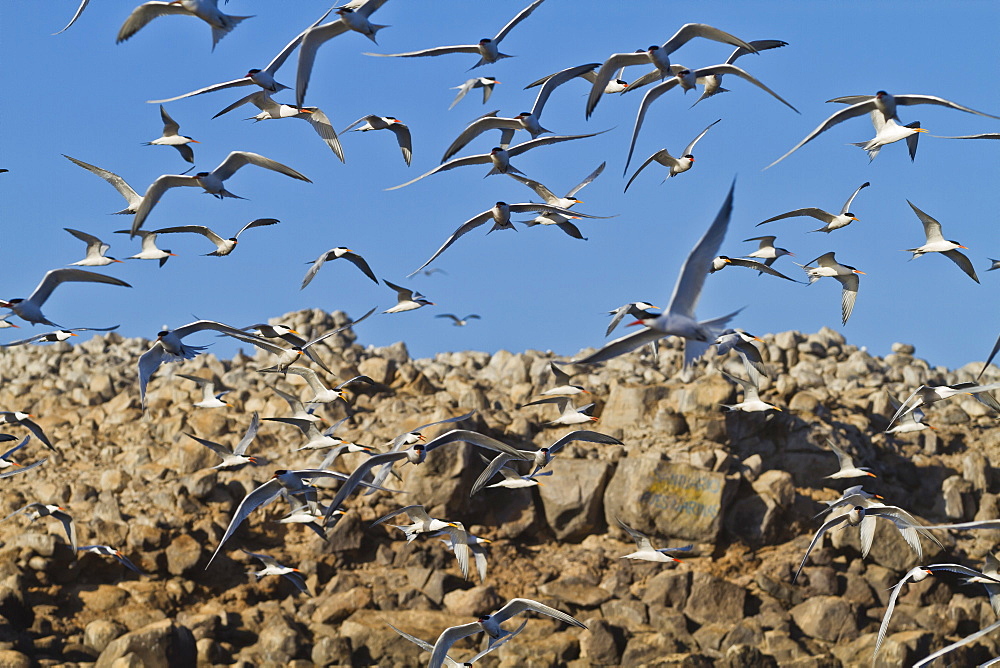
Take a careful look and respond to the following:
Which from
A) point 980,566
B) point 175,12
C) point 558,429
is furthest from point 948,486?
point 175,12

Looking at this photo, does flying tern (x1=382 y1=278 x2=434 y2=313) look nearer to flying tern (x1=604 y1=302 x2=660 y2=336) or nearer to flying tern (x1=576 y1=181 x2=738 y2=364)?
flying tern (x1=604 y1=302 x2=660 y2=336)

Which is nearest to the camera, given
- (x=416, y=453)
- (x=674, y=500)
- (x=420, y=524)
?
(x=416, y=453)

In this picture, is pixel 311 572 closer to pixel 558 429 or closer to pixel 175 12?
pixel 558 429

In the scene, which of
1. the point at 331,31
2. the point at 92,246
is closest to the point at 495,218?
the point at 331,31

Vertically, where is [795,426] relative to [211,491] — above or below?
above

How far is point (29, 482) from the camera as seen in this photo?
2641cm

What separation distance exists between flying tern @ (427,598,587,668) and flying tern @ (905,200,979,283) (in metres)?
8.75

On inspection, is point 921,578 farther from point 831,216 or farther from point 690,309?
point 690,309

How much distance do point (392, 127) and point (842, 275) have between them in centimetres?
870

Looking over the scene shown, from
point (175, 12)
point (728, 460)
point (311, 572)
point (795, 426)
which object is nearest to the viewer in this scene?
point (175, 12)

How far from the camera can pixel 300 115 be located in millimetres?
16938

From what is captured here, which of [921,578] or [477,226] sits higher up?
[477,226]

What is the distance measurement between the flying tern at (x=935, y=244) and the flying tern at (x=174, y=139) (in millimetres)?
11912

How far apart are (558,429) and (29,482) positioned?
12.9 m
